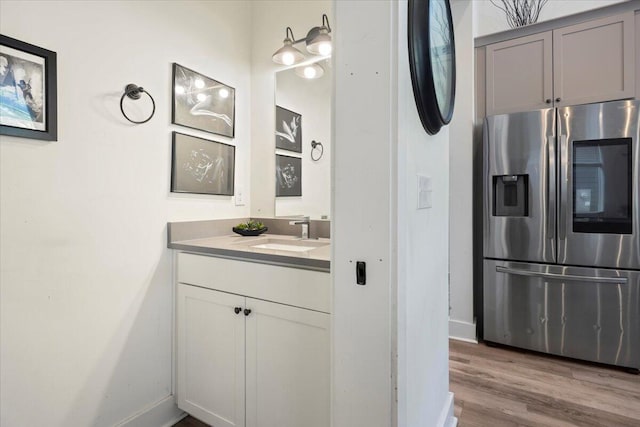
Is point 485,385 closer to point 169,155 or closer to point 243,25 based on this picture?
point 169,155

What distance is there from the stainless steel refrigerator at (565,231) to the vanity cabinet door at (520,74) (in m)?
0.24

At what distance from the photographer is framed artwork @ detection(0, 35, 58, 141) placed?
112 cm

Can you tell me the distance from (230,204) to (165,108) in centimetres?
70

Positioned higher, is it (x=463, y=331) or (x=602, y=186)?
(x=602, y=186)

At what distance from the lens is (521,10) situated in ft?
8.91

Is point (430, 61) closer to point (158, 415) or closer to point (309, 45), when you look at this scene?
point (309, 45)

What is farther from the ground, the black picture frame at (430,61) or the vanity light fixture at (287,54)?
the vanity light fixture at (287,54)

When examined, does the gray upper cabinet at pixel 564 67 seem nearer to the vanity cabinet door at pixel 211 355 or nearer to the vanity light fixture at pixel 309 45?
the vanity light fixture at pixel 309 45

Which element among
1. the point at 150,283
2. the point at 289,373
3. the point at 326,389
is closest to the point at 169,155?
the point at 150,283

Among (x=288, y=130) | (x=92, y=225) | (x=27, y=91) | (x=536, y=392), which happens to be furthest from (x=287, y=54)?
(x=536, y=392)

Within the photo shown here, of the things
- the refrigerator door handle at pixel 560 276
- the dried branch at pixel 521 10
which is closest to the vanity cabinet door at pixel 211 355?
the refrigerator door handle at pixel 560 276

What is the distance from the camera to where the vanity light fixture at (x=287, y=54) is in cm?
203

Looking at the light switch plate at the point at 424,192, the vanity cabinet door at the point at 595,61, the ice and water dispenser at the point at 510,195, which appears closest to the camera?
the light switch plate at the point at 424,192

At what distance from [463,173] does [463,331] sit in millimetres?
1267
